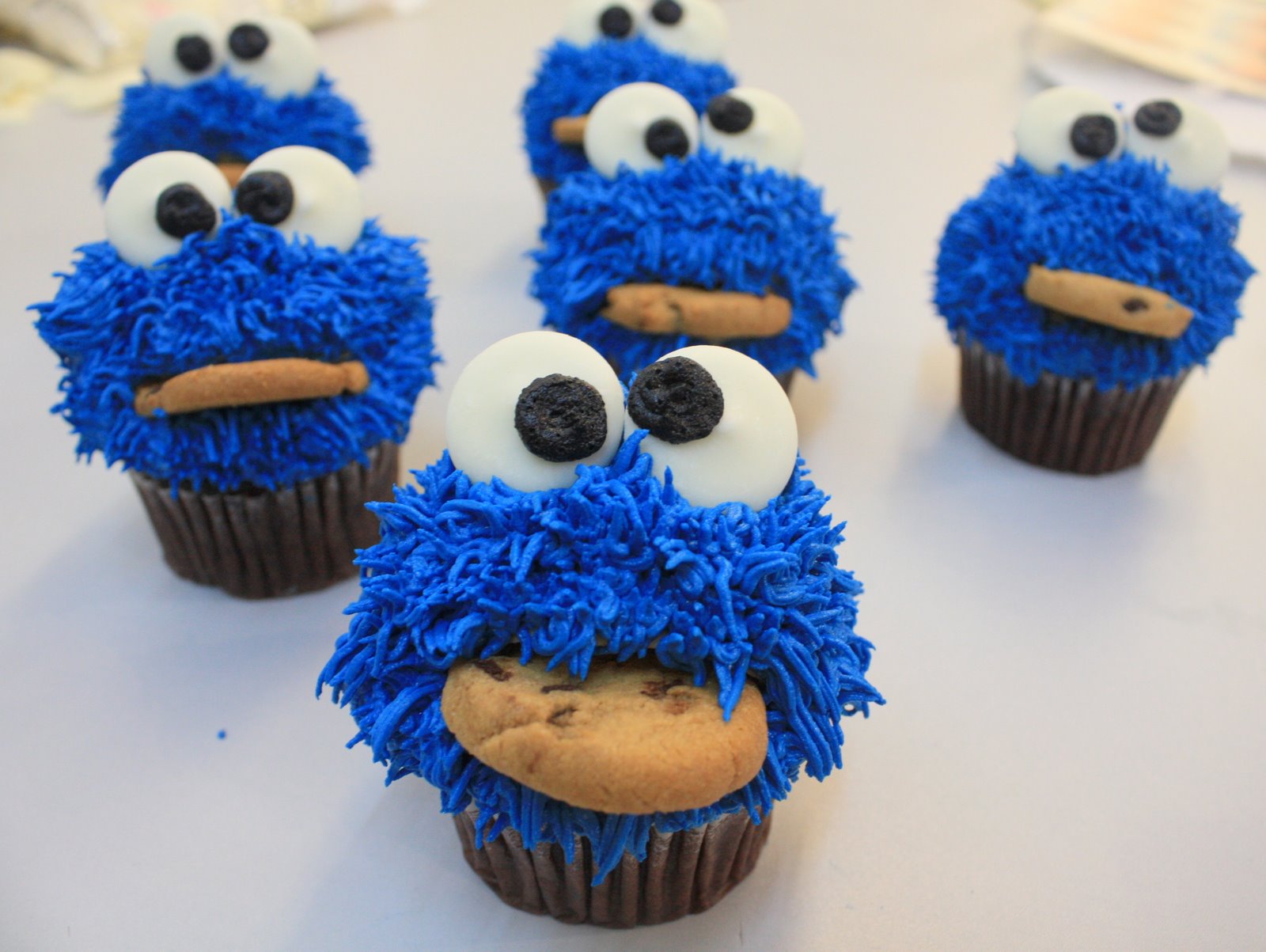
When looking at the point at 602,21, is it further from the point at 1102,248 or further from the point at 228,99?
the point at 1102,248

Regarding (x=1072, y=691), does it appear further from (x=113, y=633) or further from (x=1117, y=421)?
(x=113, y=633)

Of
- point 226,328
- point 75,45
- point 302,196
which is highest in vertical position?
point 302,196

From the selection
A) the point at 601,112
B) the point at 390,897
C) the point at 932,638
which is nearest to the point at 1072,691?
the point at 932,638

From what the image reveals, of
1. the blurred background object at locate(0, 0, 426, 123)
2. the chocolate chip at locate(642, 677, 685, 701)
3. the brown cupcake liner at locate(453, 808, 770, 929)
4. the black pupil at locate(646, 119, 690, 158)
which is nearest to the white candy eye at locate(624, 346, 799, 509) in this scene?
the chocolate chip at locate(642, 677, 685, 701)

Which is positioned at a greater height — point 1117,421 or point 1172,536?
point 1117,421

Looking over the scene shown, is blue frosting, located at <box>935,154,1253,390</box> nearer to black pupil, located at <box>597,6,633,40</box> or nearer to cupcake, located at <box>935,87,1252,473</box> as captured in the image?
cupcake, located at <box>935,87,1252,473</box>

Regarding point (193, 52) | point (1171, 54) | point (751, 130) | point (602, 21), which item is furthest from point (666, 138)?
point (1171, 54)

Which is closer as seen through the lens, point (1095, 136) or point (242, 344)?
point (242, 344)
